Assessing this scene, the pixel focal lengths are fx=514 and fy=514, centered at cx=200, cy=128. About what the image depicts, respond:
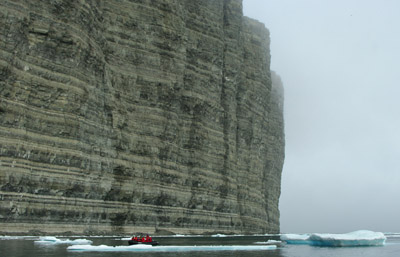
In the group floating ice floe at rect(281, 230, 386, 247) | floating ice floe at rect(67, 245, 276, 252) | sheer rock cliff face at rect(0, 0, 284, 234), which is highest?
sheer rock cliff face at rect(0, 0, 284, 234)

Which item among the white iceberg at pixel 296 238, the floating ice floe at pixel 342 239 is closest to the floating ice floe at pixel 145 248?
the floating ice floe at pixel 342 239

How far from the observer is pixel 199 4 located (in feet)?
263

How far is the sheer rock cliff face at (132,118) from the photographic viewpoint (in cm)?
4675

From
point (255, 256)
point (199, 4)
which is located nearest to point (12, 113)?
point (255, 256)

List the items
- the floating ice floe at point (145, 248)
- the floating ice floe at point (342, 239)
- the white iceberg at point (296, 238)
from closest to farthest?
the floating ice floe at point (145, 248) → the floating ice floe at point (342, 239) → the white iceberg at point (296, 238)

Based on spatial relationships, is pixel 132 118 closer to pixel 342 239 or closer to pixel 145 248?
pixel 145 248

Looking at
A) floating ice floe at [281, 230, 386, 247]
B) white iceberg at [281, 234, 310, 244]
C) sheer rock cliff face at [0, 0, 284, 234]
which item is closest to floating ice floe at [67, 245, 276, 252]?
floating ice floe at [281, 230, 386, 247]

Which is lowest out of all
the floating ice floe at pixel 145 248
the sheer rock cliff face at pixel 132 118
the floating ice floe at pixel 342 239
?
the floating ice floe at pixel 145 248

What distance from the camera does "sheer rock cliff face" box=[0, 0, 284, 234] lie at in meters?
46.8

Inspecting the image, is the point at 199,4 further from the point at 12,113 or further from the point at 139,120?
the point at 12,113

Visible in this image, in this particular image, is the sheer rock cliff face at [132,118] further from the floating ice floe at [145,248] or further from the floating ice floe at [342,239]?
the floating ice floe at [342,239]

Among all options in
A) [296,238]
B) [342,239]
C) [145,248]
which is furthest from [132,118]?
[342,239]

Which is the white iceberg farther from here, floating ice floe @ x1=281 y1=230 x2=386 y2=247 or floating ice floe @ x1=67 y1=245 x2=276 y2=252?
floating ice floe @ x1=67 y1=245 x2=276 y2=252

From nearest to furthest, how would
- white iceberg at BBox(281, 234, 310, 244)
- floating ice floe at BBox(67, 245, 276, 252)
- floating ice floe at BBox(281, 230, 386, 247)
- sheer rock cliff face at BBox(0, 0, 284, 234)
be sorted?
floating ice floe at BBox(67, 245, 276, 252) → sheer rock cliff face at BBox(0, 0, 284, 234) → floating ice floe at BBox(281, 230, 386, 247) → white iceberg at BBox(281, 234, 310, 244)
